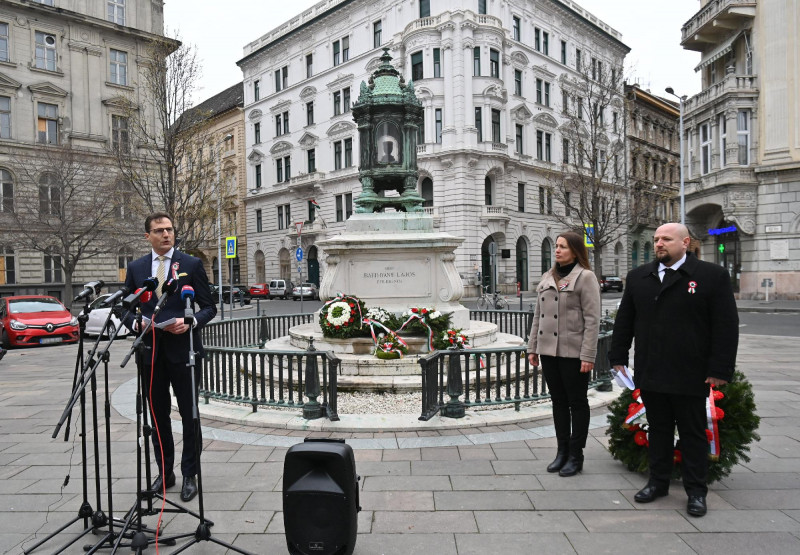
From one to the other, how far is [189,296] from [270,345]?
23.2 feet

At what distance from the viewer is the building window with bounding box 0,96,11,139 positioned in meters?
31.5

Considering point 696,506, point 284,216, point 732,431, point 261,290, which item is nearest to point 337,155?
point 284,216

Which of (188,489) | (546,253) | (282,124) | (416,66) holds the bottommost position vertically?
(188,489)

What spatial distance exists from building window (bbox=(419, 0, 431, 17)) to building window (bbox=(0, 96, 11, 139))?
2574 cm

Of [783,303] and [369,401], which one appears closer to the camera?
[369,401]

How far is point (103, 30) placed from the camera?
34.4 metres

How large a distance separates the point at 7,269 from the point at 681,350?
119 ft

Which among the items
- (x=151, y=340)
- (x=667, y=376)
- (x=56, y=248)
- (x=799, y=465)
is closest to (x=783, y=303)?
(x=799, y=465)

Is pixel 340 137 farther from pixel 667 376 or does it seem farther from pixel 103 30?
pixel 667 376

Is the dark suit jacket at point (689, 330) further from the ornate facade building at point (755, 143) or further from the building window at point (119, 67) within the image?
the building window at point (119, 67)

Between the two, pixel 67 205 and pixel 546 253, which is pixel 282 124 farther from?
pixel 67 205

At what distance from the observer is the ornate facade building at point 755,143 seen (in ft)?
89.5

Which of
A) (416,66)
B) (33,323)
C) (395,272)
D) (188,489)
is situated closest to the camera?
(188,489)

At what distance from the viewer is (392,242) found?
9594 mm
